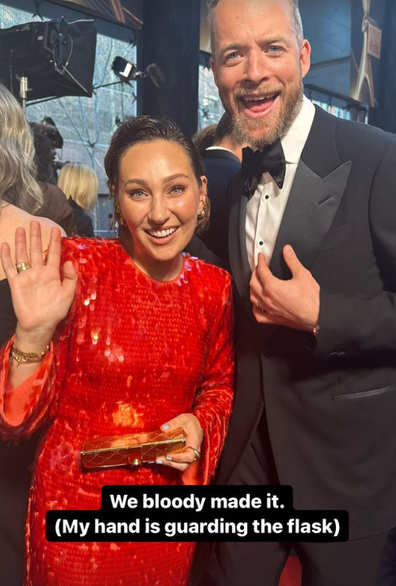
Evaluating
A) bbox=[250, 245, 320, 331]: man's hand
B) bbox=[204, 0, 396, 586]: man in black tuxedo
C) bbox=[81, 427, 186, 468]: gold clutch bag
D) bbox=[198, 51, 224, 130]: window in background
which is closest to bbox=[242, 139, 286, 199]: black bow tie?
bbox=[204, 0, 396, 586]: man in black tuxedo

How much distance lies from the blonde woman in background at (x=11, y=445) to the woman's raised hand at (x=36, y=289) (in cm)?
21

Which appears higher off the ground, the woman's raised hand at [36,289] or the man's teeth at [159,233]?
the man's teeth at [159,233]

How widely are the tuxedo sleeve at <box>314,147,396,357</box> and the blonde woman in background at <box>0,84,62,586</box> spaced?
2.07 feet

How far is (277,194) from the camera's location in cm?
132

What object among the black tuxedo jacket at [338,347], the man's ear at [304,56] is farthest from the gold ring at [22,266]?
the man's ear at [304,56]

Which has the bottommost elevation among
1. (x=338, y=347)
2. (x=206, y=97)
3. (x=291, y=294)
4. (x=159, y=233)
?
(x=338, y=347)

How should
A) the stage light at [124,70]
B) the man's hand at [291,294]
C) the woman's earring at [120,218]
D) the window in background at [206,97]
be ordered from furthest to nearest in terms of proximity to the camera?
the window in background at [206,97]
the stage light at [124,70]
the woman's earring at [120,218]
the man's hand at [291,294]

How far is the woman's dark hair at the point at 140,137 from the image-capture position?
120 centimetres

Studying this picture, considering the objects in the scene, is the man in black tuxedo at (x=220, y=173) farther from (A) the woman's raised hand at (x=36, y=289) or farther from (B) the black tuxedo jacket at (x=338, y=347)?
(A) the woman's raised hand at (x=36, y=289)

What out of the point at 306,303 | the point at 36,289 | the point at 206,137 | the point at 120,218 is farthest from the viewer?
the point at 206,137

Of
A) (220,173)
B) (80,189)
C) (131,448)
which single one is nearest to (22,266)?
(131,448)

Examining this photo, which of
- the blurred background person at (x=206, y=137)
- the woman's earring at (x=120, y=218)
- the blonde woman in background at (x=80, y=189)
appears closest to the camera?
the woman's earring at (x=120, y=218)

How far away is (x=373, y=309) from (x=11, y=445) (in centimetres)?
85

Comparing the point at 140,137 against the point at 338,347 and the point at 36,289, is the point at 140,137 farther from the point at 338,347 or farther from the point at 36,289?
the point at 338,347
